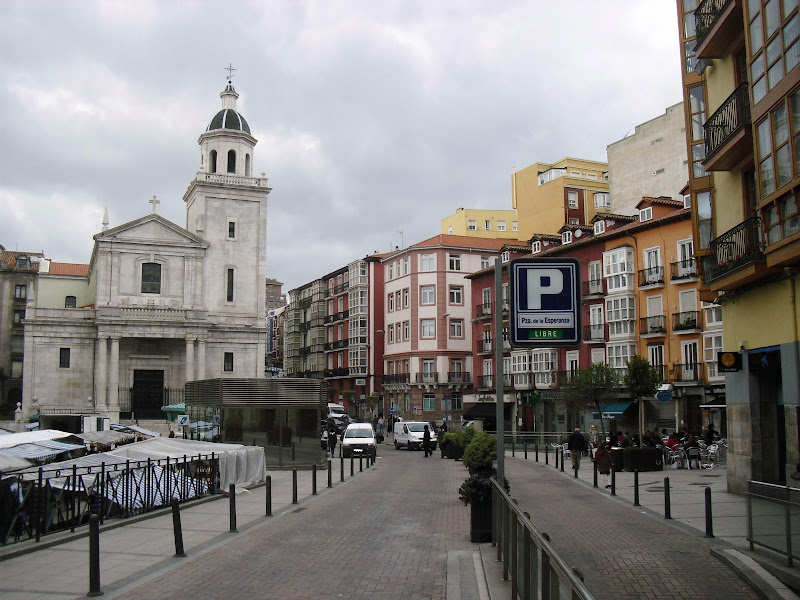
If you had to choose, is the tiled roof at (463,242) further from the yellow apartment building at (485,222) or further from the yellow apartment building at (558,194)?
the yellow apartment building at (485,222)

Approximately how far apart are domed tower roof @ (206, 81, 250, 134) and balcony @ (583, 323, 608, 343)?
33219mm

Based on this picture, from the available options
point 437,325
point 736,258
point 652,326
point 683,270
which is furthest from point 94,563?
point 437,325

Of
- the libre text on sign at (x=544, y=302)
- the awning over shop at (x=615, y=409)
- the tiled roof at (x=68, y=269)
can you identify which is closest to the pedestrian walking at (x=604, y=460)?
the libre text on sign at (x=544, y=302)

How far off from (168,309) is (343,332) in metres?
25.7

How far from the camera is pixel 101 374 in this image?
54406 millimetres

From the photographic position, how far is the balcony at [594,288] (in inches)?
1737

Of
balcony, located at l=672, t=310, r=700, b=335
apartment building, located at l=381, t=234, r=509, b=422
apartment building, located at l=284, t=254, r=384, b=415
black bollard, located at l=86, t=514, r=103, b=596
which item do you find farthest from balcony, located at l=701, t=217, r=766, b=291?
apartment building, located at l=284, t=254, r=384, b=415

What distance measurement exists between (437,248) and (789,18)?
5059 cm

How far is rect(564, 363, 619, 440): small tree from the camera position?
118 feet

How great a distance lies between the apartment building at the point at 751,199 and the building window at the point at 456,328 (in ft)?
143

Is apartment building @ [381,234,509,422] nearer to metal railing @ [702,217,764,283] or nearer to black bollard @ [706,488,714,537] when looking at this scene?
metal railing @ [702,217,764,283]

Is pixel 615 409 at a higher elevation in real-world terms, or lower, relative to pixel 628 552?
higher

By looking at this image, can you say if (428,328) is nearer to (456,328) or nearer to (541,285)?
(456,328)

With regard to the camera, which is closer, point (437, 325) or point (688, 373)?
point (688, 373)
